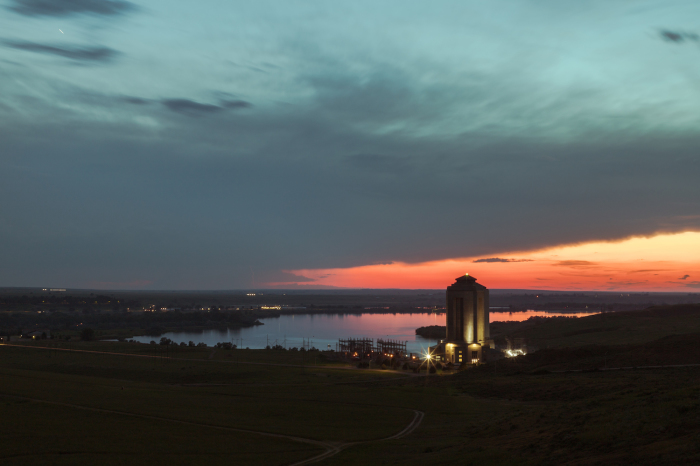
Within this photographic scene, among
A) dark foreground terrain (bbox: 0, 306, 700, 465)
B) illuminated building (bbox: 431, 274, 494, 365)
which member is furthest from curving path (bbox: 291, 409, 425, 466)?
illuminated building (bbox: 431, 274, 494, 365)

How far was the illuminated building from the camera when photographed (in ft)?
281

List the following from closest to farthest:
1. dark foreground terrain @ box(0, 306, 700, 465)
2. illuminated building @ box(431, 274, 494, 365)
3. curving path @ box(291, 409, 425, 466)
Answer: dark foreground terrain @ box(0, 306, 700, 465) < curving path @ box(291, 409, 425, 466) < illuminated building @ box(431, 274, 494, 365)

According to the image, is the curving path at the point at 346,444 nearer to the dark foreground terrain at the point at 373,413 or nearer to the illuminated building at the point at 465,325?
the dark foreground terrain at the point at 373,413

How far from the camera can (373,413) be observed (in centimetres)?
4259

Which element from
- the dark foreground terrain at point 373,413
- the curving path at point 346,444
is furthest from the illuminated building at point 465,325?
the curving path at point 346,444

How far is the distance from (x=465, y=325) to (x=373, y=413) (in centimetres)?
4903

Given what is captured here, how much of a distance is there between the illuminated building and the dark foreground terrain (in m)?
12.4

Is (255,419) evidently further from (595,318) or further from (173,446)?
(595,318)

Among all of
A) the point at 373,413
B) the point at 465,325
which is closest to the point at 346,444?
the point at 373,413

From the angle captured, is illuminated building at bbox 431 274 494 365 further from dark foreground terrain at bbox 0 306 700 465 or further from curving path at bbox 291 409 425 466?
curving path at bbox 291 409 425 466

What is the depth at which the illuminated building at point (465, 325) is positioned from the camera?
281 feet

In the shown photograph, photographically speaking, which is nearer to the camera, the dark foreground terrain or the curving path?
the dark foreground terrain

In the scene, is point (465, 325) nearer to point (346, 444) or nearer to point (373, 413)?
point (373, 413)

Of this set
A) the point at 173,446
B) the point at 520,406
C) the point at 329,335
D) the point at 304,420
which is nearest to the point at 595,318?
the point at 329,335
